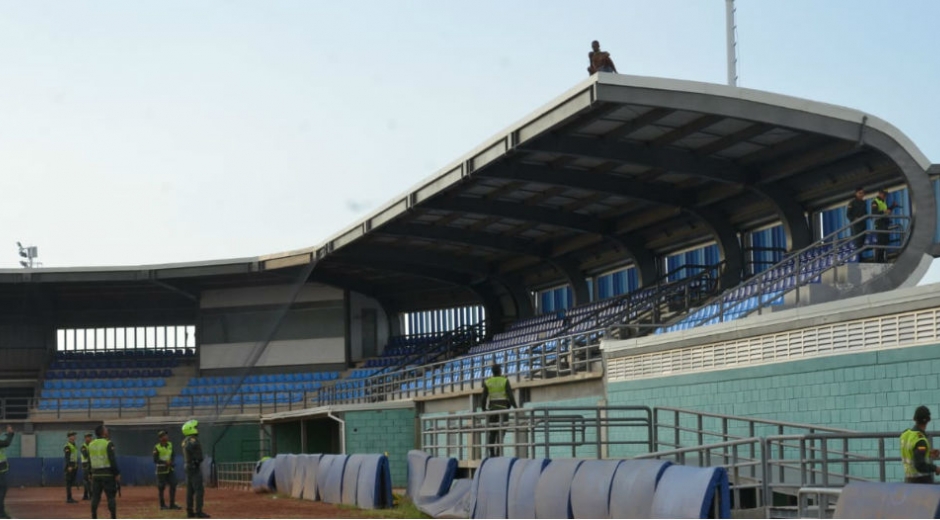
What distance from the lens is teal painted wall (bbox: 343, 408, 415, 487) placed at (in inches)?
1531

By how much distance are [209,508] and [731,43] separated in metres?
21.7

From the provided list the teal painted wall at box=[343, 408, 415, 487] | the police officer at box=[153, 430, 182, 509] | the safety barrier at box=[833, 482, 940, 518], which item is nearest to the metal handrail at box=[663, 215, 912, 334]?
the police officer at box=[153, 430, 182, 509]

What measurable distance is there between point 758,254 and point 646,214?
14.2 ft

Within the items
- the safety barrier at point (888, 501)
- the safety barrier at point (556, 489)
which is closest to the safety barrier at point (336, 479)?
the safety barrier at point (556, 489)

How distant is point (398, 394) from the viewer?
42.2m

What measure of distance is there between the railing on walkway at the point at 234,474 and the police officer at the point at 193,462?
17065 millimetres

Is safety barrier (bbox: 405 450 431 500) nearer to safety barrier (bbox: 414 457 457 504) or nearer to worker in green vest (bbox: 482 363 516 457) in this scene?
safety barrier (bbox: 414 457 457 504)

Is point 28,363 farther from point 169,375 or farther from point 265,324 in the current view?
point 265,324

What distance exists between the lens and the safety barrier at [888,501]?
8914 millimetres

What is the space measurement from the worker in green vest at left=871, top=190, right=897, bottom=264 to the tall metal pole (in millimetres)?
12863

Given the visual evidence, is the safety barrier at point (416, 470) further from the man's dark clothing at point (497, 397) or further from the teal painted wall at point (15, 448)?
the teal painted wall at point (15, 448)

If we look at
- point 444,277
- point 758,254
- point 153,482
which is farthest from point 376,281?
point 758,254

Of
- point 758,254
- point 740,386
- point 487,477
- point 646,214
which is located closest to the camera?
point 487,477

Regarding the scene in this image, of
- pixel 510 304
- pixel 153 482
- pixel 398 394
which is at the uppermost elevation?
pixel 510 304
